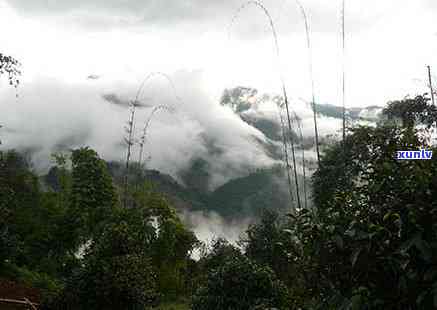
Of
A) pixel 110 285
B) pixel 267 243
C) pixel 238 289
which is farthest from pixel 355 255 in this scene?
pixel 267 243

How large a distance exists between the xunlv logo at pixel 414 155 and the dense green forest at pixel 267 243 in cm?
5

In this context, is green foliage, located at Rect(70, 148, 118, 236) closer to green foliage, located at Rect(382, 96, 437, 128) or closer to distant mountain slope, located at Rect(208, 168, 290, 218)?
green foliage, located at Rect(382, 96, 437, 128)

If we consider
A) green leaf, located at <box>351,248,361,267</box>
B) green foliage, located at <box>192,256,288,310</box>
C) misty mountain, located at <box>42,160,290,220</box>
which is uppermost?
green leaf, located at <box>351,248,361,267</box>

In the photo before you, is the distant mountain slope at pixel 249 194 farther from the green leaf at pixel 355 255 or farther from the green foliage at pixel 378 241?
the green leaf at pixel 355 255

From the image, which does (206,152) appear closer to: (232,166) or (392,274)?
(232,166)

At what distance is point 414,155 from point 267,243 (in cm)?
1692

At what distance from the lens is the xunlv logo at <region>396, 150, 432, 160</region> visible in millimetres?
2229

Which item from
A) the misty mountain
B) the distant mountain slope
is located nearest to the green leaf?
the distant mountain slope

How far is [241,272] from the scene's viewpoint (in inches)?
273

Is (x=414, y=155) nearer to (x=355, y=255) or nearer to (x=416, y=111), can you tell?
(x=355, y=255)

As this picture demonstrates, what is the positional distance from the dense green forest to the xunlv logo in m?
0.05

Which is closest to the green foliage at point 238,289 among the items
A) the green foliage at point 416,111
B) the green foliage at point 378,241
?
the green foliage at point 378,241

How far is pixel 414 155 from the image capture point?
2291 millimetres

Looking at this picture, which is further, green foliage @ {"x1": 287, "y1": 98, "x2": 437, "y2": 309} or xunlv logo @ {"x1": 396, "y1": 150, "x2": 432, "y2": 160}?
xunlv logo @ {"x1": 396, "y1": 150, "x2": 432, "y2": 160}
